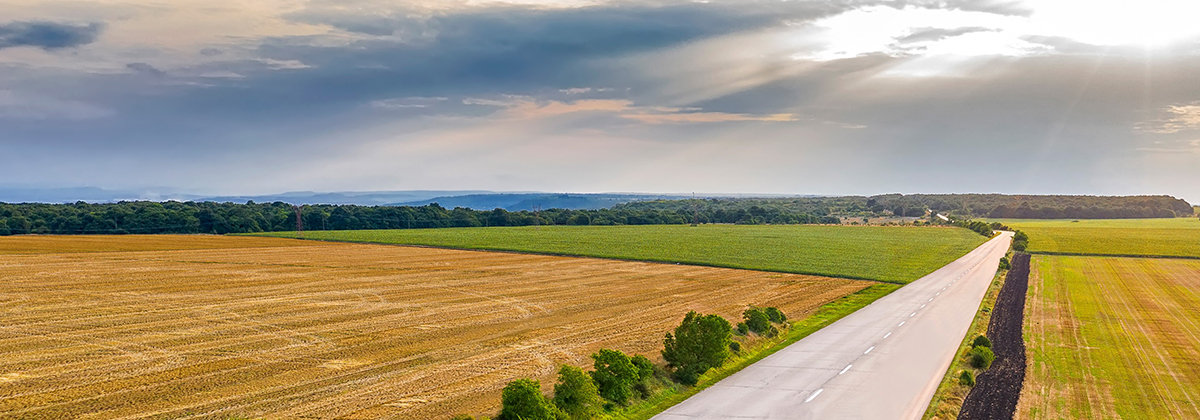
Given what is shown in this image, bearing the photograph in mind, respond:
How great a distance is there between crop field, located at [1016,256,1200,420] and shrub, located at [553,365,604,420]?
48.5ft

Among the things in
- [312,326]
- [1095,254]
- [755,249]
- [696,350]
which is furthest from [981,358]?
[1095,254]

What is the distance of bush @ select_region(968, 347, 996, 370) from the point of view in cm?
3004

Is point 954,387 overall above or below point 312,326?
below

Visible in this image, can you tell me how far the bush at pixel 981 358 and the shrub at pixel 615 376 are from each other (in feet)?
52.9

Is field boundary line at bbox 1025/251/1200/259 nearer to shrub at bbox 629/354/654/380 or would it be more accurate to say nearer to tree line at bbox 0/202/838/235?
tree line at bbox 0/202/838/235

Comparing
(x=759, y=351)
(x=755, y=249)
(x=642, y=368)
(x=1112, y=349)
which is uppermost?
(x=755, y=249)

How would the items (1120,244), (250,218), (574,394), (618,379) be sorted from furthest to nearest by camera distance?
(250,218)
(1120,244)
(618,379)
(574,394)

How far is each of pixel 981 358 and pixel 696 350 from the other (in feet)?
42.5

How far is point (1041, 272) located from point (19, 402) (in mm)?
87845

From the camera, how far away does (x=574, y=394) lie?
70.5 feet

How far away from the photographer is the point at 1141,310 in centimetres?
5028

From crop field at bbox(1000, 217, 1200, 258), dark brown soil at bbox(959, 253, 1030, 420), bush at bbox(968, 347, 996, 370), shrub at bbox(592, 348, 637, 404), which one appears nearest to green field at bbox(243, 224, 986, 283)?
crop field at bbox(1000, 217, 1200, 258)

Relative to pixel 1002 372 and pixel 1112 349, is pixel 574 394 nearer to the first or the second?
pixel 1002 372

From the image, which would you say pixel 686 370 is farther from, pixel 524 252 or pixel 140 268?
pixel 524 252
